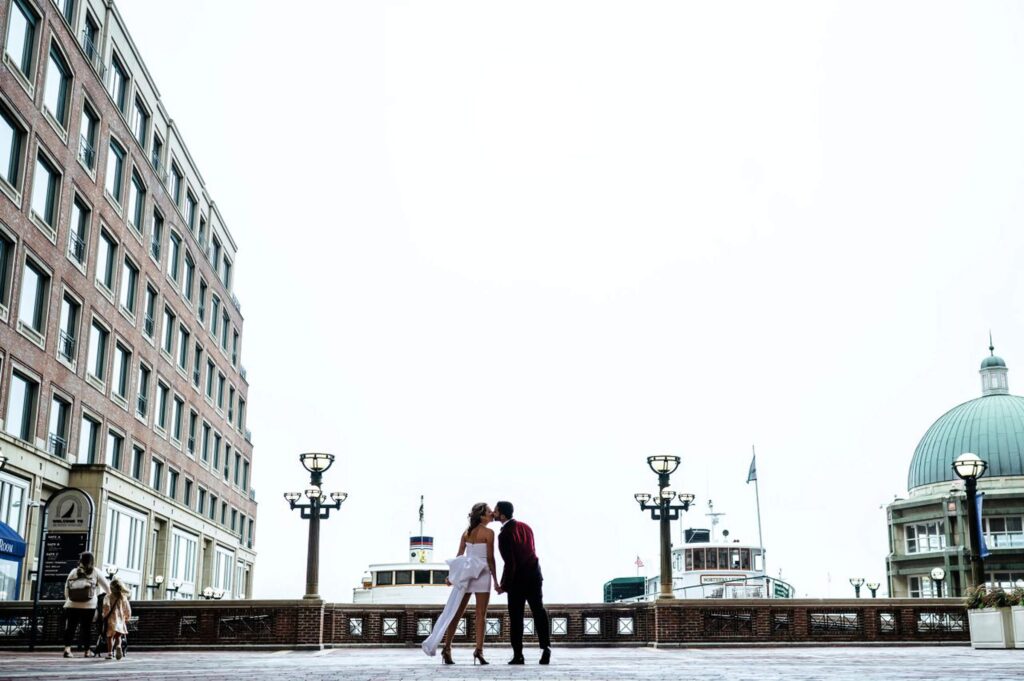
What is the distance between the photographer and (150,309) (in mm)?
45406

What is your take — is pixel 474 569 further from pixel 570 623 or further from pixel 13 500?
pixel 13 500

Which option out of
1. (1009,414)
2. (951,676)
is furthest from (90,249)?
(1009,414)

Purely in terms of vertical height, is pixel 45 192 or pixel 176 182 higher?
pixel 176 182

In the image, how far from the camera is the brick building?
31547mm

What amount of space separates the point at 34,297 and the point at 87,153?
6.63 meters

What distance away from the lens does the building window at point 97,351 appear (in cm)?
3791

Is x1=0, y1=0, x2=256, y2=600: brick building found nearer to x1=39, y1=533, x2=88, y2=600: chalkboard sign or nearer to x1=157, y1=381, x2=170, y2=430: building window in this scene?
x1=157, y1=381, x2=170, y2=430: building window

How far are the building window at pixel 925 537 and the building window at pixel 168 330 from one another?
56.5m

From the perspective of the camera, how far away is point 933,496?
259ft

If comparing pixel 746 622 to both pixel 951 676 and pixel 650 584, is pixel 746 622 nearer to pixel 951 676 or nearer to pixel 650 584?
pixel 951 676

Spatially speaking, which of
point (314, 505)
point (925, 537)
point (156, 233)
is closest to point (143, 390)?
point (156, 233)

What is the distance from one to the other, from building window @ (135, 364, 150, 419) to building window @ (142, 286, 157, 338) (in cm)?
152

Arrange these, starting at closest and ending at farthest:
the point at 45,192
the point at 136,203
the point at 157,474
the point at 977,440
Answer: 1. the point at 45,192
2. the point at 136,203
3. the point at 157,474
4. the point at 977,440

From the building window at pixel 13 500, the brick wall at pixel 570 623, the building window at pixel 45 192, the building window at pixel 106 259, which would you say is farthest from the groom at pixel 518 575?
the building window at pixel 106 259
